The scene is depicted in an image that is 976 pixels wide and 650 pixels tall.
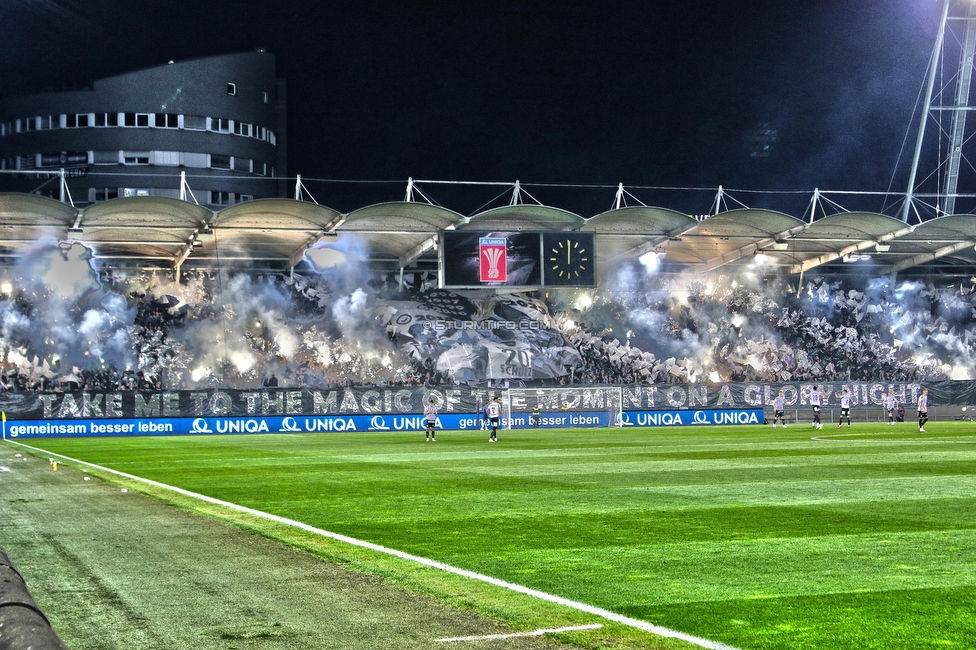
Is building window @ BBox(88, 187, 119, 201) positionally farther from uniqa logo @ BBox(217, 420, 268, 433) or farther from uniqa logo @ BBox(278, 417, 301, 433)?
uniqa logo @ BBox(278, 417, 301, 433)

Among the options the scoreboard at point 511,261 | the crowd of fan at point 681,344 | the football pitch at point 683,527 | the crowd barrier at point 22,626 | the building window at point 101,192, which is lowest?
the football pitch at point 683,527

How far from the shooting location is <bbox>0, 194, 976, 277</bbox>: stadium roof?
53.2m

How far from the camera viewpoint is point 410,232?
57.8 meters

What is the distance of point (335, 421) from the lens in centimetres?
5056

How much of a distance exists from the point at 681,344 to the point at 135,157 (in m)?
45.3

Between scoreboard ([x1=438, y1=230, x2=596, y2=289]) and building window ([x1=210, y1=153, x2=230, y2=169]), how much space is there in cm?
3739

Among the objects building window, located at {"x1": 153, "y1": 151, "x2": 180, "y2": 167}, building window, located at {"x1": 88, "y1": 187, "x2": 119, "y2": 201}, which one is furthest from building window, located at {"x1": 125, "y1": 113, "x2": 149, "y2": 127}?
building window, located at {"x1": 88, "y1": 187, "x2": 119, "y2": 201}

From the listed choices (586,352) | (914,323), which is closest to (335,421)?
(586,352)

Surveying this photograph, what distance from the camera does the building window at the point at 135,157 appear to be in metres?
83.2

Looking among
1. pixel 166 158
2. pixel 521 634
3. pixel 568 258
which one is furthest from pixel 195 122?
pixel 521 634

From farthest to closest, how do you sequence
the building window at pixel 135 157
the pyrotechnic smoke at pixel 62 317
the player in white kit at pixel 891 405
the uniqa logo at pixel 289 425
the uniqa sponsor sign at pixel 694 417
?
1. the building window at pixel 135 157
2. the pyrotechnic smoke at pixel 62 317
3. the uniqa sponsor sign at pixel 694 417
4. the uniqa logo at pixel 289 425
5. the player in white kit at pixel 891 405

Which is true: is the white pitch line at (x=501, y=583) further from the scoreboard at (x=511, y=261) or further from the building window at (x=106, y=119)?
the building window at (x=106, y=119)

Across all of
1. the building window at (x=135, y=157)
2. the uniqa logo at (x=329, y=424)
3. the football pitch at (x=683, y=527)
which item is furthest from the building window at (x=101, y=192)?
the football pitch at (x=683, y=527)

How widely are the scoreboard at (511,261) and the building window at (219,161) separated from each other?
123 ft
